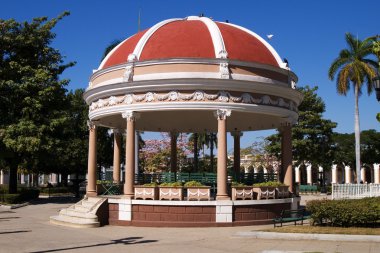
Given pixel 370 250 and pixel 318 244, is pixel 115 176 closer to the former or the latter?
pixel 318 244

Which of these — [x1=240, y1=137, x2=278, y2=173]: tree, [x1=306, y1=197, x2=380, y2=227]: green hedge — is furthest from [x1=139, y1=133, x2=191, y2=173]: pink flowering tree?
[x1=306, y1=197, x2=380, y2=227]: green hedge

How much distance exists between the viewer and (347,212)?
1828 centimetres

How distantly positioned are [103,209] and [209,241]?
26.5 feet

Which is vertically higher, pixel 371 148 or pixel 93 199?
pixel 371 148

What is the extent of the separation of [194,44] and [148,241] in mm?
11059

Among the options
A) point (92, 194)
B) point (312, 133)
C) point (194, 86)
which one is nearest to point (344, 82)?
point (312, 133)

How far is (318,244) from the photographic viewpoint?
621 inches

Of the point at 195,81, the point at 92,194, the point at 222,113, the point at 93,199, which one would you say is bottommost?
the point at 93,199

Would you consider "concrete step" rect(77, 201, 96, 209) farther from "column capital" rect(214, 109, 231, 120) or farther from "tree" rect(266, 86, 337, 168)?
"tree" rect(266, 86, 337, 168)

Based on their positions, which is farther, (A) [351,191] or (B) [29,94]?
(B) [29,94]

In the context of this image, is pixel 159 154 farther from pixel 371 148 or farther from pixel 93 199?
pixel 93 199

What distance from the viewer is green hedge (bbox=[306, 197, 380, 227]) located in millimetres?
18031

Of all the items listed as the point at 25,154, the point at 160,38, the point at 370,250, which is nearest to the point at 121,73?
the point at 160,38

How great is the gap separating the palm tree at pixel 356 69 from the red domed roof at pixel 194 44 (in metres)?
19.3
